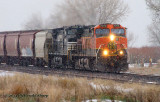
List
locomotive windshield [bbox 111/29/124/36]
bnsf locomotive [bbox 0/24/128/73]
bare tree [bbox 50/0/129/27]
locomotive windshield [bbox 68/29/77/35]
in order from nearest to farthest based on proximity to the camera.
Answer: bnsf locomotive [bbox 0/24/128/73], locomotive windshield [bbox 111/29/124/36], locomotive windshield [bbox 68/29/77/35], bare tree [bbox 50/0/129/27]

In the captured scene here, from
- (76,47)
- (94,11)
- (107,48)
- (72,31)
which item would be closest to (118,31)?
(107,48)

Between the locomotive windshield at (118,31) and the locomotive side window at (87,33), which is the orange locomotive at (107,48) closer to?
the locomotive windshield at (118,31)

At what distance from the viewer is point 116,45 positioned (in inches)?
624

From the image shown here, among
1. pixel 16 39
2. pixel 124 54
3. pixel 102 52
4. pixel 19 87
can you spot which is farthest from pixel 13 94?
pixel 16 39

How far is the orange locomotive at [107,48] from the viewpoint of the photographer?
15.6 metres

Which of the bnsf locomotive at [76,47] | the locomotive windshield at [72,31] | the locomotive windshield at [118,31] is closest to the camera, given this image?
the bnsf locomotive at [76,47]

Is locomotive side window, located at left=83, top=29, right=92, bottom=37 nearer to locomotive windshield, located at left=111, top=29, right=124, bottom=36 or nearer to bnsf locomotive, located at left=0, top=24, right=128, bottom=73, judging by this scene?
bnsf locomotive, located at left=0, top=24, right=128, bottom=73

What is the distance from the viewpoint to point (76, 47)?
1759cm

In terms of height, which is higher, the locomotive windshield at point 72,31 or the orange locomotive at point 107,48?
the locomotive windshield at point 72,31

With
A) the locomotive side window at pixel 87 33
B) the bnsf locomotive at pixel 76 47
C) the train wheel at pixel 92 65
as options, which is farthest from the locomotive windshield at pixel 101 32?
the train wheel at pixel 92 65

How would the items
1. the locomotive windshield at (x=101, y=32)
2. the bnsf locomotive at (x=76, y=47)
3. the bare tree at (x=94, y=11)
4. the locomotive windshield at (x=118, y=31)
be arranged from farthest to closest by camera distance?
1. the bare tree at (x=94, y=11)
2. the locomotive windshield at (x=118, y=31)
3. the locomotive windshield at (x=101, y=32)
4. the bnsf locomotive at (x=76, y=47)

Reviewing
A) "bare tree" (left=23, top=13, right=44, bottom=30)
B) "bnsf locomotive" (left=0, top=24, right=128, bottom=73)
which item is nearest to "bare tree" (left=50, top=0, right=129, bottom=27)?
"bnsf locomotive" (left=0, top=24, right=128, bottom=73)

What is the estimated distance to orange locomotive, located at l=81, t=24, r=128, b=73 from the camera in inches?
615

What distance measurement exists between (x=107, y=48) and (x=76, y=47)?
2746 mm
